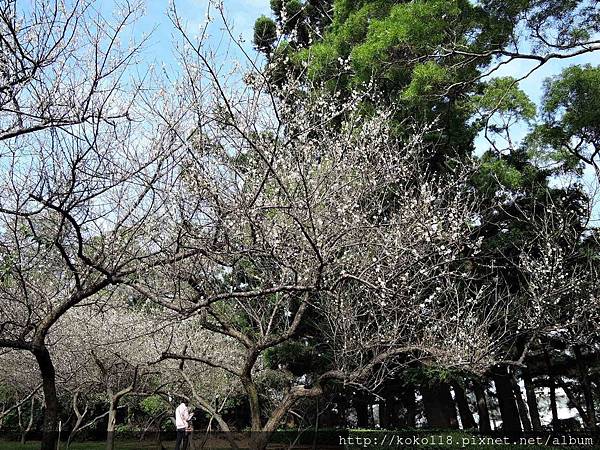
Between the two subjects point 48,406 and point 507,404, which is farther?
point 507,404

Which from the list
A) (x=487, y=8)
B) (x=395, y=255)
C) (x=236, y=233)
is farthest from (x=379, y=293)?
(x=487, y=8)

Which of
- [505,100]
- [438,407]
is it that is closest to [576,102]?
[505,100]

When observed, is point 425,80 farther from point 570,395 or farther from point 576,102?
point 570,395

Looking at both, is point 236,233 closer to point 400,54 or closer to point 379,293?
point 379,293

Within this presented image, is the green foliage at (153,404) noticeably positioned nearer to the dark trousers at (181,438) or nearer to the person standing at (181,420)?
the dark trousers at (181,438)

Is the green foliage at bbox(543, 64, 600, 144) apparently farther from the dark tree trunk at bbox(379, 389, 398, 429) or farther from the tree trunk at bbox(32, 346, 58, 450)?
the dark tree trunk at bbox(379, 389, 398, 429)

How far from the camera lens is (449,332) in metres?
7.22

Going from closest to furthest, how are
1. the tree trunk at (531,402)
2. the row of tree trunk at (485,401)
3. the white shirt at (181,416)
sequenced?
the white shirt at (181,416), the row of tree trunk at (485,401), the tree trunk at (531,402)

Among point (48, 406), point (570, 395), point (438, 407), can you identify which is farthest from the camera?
point (570, 395)

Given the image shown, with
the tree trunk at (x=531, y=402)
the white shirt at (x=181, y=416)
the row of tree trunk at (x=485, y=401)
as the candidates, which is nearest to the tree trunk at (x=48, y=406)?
the white shirt at (x=181, y=416)

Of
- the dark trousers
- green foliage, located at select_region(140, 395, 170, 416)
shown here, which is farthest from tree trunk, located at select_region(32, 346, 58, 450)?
green foliage, located at select_region(140, 395, 170, 416)

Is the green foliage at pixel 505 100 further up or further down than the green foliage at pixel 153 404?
further up

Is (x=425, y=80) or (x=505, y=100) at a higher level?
(x=505, y=100)

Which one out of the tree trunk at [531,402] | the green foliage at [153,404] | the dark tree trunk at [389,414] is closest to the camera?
the green foliage at [153,404]
